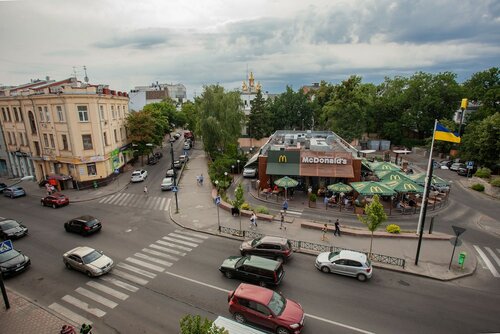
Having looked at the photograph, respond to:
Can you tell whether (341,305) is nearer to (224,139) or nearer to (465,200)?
(465,200)

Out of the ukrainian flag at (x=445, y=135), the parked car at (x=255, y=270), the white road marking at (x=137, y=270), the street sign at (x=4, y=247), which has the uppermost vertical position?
the ukrainian flag at (x=445, y=135)

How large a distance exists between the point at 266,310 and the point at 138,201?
80.3 feet

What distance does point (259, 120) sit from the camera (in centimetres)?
6550

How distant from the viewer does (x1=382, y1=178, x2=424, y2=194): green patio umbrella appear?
85.9 ft

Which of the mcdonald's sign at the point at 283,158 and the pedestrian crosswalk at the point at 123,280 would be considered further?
the mcdonald's sign at the point at 283,158

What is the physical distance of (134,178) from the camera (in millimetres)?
40594

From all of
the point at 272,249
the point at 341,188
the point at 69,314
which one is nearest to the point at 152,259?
the point at 69,314

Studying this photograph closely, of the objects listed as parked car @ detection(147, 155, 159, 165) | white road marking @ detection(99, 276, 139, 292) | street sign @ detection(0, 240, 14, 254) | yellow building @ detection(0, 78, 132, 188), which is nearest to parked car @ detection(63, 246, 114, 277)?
white road marking @ detection(99, 276, 139, 292)

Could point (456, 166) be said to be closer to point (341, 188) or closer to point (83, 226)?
point (341, 188)

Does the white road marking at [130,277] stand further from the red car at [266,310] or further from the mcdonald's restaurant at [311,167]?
the mcdonald's restaurant at [311,167]

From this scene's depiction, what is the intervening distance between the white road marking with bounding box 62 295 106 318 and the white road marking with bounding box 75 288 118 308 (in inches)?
17.9

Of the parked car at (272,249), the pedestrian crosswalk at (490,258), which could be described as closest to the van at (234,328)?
the parked car at (272,249)

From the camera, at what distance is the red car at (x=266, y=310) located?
39.7 feet

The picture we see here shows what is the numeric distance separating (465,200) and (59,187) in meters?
50.1
